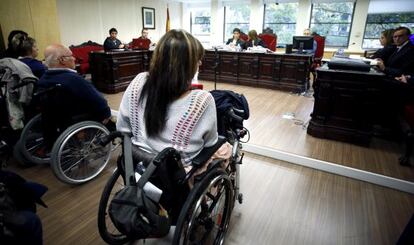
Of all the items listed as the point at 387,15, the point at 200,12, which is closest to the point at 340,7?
the point at 387,15

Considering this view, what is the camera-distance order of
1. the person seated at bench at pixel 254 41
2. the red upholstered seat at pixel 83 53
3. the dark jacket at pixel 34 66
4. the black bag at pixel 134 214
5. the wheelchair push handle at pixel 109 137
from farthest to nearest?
the person seated at bench at pixel 254 41 → the red upholstered seat at pixel 83 53 → the dark jacket at pixel 34 66 → the wheelchair push handle at pixel 109 137 → the black bag at pixel 134 214

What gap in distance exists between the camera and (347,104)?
267cm

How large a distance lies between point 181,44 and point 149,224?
0.72 meters

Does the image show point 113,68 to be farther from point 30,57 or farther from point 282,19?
point 282,19

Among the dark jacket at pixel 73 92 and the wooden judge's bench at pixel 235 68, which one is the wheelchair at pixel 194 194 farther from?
the wooden judge's bench at pixel 235 68

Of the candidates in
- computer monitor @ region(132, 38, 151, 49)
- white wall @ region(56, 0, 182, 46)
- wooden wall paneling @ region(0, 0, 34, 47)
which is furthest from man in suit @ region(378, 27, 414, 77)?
white wall @ region(56, 0, 182, 46)

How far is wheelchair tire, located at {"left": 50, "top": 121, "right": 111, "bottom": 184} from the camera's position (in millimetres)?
1730

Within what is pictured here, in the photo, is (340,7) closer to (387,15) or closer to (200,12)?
(387,15)

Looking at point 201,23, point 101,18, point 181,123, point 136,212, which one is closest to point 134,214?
point 136,212

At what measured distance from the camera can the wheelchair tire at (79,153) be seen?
1730 mm

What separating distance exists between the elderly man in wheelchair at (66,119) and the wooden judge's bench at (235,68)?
277cm

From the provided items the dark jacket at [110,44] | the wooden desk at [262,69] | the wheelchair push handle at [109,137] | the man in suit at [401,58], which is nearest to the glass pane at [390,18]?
the wooden desk at [262,69]

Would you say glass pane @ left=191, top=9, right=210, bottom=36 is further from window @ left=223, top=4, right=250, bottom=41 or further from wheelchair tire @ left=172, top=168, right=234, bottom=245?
wheelchair tire @ left=172, top=168, right=234, bottom=245

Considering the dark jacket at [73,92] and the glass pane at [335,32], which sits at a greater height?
the glass pane at [335,32]
